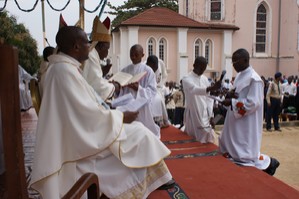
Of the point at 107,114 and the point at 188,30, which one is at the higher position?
the point at 188,30

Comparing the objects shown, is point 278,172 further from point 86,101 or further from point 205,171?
point 86,101

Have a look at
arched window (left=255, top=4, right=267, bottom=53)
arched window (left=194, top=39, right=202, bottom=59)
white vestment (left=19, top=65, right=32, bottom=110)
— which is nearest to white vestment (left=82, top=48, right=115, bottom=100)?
white vestment (left=19, top=65, right=32, bottom=110)

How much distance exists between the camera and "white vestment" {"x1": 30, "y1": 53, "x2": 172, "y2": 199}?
241 centimetres

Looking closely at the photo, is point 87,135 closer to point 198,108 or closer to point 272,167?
point 272,167

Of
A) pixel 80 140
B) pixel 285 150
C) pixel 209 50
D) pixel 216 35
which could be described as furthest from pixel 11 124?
pixel 216 35

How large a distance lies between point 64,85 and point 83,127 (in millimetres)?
360

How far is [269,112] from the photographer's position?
11547 mm

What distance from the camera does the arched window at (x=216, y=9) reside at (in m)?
24.5

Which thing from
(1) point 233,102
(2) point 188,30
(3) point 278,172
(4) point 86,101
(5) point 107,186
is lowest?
(3) point 278,172

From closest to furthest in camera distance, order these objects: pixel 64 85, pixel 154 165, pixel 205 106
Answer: pixel 64 85
pixel 154 165
pixel 205 106

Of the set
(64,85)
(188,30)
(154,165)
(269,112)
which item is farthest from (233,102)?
(188,30)

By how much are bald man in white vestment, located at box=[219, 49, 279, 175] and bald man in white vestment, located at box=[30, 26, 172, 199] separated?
2.17 metres

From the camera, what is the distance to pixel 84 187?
1.96 m

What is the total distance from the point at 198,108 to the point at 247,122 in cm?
128
